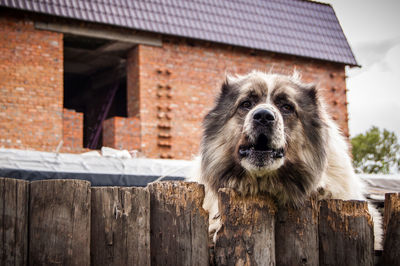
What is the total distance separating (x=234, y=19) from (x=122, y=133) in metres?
5.43

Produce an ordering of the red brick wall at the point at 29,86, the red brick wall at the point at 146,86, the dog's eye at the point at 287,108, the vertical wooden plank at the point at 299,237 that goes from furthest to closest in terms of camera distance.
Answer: the red brick wall at the point at 146,86 → the red brick wall at the point at 29,86 → the dog's eye at the point at 287,108 → the vertical wooden plank at the point at 299,237

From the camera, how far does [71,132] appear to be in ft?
42.3

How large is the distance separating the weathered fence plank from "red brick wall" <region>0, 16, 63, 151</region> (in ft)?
35.1

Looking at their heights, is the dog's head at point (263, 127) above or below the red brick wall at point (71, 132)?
below

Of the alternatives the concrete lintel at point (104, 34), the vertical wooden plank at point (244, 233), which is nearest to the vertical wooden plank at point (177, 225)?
the vertical wooden plank at point (244, 233)

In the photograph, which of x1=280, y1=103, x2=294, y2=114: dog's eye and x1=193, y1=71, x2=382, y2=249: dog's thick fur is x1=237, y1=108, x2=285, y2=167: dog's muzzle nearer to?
x1=193, y1=71, x2=382, y2=249: dog's thick fur

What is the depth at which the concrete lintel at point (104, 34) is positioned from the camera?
12736mm

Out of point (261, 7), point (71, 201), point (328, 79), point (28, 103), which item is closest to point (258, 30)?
point (261, 7)

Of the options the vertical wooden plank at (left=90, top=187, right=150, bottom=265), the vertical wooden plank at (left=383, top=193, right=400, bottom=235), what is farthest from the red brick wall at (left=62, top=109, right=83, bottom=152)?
the vertical wooden plank at (left=383, top=193, right=400, bottom=235)

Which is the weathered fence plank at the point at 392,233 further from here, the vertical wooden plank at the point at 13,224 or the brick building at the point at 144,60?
the brick building at the point at 144,60

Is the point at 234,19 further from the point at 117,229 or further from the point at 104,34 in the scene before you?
the point at 117,229

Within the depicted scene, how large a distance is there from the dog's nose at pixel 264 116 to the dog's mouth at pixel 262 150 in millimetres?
106

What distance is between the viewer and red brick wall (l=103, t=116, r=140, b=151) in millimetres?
13258

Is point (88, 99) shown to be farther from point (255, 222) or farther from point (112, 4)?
point (255, 222)
